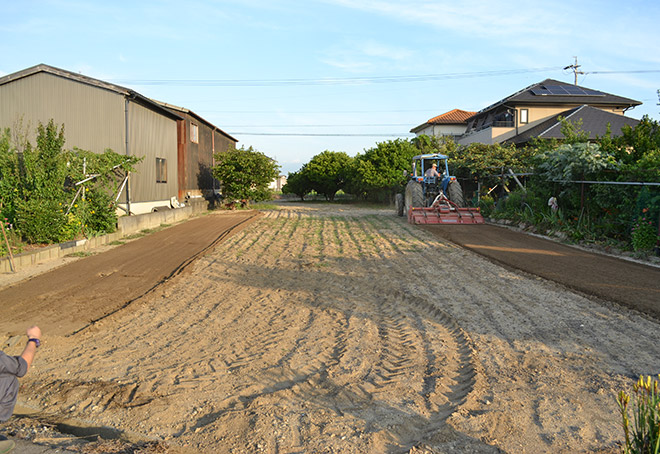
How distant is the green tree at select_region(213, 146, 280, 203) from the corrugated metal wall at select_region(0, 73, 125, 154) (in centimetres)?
1059

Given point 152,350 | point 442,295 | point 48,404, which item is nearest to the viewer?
point 48,404

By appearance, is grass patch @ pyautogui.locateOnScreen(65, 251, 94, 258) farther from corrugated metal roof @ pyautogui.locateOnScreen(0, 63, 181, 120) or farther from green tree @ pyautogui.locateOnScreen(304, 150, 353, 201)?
green tree @ pyautogui.locateOnScreen(304, 150, 353, 201)

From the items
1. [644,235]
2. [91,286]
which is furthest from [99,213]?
[644,235]

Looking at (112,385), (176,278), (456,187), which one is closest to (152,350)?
(112,385)

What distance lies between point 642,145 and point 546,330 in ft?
31.9

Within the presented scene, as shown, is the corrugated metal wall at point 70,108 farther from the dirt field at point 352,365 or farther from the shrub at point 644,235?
the shrub at point 644,235

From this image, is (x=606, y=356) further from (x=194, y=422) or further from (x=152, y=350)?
(x=152, y=350)

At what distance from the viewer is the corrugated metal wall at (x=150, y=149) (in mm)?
19734

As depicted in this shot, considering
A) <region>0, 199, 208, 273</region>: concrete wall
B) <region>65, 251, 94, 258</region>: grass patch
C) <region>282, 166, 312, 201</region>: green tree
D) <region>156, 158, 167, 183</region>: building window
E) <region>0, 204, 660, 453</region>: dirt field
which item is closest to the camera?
<region>0, 204, 660, 453</region>: dirt field

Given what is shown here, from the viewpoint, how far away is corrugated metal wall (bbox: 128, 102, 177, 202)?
19.7 metres

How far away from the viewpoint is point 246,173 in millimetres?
29562

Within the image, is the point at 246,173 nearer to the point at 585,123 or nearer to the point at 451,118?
the point at 585,123

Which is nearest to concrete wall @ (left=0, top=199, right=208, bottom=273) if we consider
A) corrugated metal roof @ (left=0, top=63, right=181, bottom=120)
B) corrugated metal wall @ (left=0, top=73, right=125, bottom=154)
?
corrugated metal wall @ (left=0, top=73, right=125, bottom=154)

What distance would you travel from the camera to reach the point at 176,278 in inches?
373
